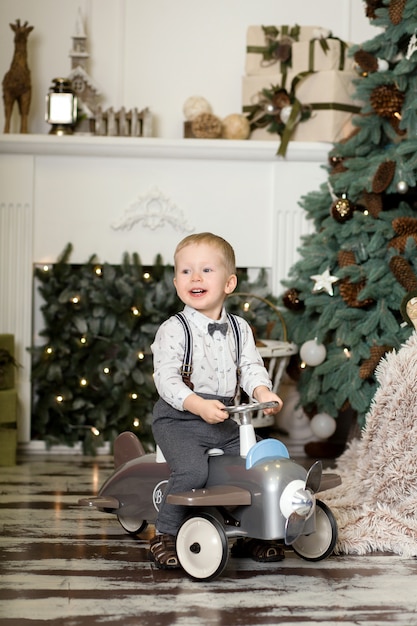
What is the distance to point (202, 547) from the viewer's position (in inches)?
94.0

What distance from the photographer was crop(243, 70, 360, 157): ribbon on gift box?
4.40 meters

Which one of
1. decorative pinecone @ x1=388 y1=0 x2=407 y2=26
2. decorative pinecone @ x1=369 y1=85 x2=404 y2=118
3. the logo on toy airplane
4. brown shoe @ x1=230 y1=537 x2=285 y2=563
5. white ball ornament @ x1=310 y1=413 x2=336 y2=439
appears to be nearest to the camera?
brown shoe @ x1=230 y1=537 x2=285 y2=563

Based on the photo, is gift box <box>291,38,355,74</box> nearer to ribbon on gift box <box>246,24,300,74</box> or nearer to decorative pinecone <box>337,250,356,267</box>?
ribbon on gift box <box>246,24,300,74</box>

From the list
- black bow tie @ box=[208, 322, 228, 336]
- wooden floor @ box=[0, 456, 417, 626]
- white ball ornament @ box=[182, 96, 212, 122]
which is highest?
white ball ornament @ box=[182, 96, 212, 122]

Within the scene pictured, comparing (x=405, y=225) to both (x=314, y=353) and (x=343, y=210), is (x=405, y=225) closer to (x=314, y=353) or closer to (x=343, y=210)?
(x=343, y=210)

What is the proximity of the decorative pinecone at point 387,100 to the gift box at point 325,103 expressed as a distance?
0.40m

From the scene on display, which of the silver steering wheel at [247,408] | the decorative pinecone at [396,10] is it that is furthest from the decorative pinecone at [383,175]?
the silver steering wheel at [247,408]

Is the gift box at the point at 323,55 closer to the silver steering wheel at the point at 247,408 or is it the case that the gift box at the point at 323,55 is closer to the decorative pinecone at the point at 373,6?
the decorative pinecone at the point at 373,6

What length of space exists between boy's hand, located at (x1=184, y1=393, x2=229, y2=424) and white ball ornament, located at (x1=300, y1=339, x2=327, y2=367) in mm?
1597

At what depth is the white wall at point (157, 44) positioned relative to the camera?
4.72m

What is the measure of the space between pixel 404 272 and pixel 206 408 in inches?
58.5

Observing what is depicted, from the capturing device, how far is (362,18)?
15.8ft

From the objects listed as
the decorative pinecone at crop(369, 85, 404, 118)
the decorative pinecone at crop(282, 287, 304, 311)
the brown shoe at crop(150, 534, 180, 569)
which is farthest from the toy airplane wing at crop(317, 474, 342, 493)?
the decorative pinecone at crop(369, 85, 404, 118)

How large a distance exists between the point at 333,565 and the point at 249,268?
2322 mm
